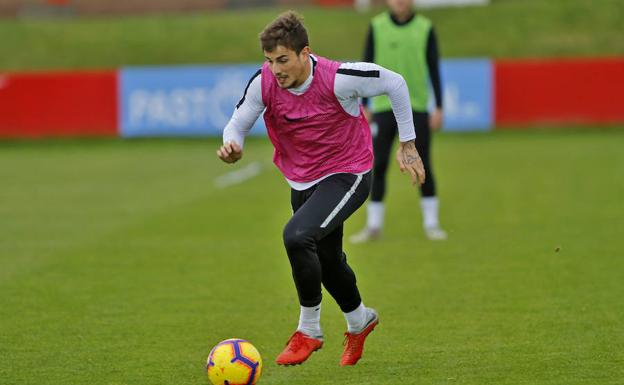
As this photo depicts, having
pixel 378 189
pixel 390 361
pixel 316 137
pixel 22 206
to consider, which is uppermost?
pixel 316 137

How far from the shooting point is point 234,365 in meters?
5.83

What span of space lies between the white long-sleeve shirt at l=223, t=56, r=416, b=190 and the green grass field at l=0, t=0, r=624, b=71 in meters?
24.3

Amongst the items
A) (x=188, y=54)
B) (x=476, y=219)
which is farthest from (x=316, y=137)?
(x=188, y=54)

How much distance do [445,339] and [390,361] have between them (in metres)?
0.59

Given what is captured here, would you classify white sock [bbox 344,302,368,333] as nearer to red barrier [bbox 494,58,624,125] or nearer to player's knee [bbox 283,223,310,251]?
player's knee [bbox 283,223,310,251]

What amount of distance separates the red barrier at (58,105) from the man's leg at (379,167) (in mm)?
13881

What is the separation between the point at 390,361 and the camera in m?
6.50

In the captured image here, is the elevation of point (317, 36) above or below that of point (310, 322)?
below

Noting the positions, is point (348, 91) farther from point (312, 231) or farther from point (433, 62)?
point (433, 62)

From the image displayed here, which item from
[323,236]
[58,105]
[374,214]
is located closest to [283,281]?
[374,214]

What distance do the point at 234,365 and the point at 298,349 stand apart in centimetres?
61

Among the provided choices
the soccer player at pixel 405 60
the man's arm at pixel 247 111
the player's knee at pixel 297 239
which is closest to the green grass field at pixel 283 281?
the player's knee at pixel 297 239

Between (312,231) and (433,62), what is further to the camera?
(433,62)

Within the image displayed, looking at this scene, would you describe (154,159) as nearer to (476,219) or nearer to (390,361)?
(476,219)
